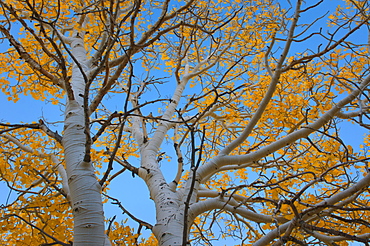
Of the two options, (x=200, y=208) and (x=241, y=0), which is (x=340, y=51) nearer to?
(x=241, y=0)

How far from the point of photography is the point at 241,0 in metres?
5.46

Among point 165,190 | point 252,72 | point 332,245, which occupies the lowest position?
point 332,245

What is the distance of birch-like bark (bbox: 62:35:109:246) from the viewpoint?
6.91 ft

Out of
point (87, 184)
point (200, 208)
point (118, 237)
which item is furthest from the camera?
point (118, 237)

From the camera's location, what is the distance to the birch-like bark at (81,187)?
2105 millimetres

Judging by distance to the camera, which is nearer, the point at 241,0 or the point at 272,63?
the point at 241,0

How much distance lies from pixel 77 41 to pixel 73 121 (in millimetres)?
1900

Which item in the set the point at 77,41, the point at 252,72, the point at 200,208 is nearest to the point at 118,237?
the point at 200,208

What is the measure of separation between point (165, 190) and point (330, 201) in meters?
1.67

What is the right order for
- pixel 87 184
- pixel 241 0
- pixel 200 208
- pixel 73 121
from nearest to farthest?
pixel 87 184 < pixel 73 121 < pixel 200 208 < pixel 241 0

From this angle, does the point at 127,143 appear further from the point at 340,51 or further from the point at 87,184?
the point at 340,51

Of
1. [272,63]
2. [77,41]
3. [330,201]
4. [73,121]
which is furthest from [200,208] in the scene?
[272,63]

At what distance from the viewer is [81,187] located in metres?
2.29

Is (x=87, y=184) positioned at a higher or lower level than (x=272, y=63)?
Answer: lower
